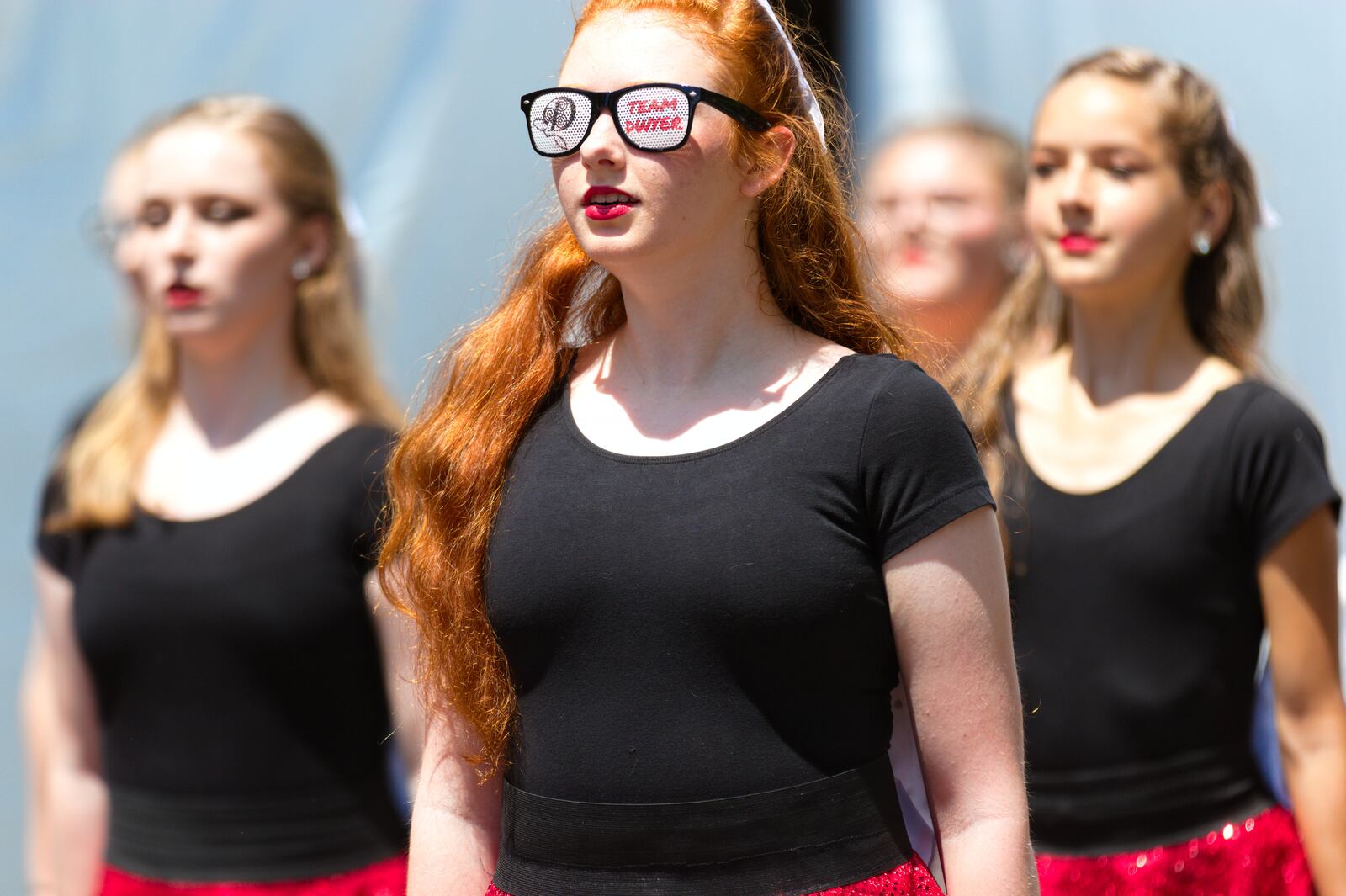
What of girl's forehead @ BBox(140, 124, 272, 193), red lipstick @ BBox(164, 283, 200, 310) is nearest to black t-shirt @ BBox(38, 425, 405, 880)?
red lipstick @ BBox(164, 283, 200, 310)

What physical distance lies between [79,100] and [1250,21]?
2864 millimetres

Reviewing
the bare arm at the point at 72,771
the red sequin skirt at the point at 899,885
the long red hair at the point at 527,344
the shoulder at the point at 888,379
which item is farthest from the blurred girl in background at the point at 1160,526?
the bare arm at the point at 72,771

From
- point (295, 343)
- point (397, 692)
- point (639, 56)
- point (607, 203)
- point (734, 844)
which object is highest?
point (639, 56)

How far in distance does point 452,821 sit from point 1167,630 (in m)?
1.38

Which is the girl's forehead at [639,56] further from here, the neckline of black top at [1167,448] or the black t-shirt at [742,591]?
the neckline of black top at [1167,448]

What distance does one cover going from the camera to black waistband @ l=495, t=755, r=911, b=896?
168 cm

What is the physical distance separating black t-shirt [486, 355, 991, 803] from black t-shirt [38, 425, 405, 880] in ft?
3.83

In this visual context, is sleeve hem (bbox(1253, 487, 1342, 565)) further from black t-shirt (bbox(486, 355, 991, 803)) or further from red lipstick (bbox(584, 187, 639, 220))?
red lipstick (bbox(584, 187, 639, 220))

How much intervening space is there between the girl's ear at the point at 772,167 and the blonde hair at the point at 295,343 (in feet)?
4.84

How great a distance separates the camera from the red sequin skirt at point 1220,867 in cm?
266

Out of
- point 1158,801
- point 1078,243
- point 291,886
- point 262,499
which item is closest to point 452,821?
point 291,886

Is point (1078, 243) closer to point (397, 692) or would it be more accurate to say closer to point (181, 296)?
point (397, 692)

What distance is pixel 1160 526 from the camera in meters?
2.74

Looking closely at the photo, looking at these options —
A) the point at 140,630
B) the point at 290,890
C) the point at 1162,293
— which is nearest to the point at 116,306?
the point at 140,630
